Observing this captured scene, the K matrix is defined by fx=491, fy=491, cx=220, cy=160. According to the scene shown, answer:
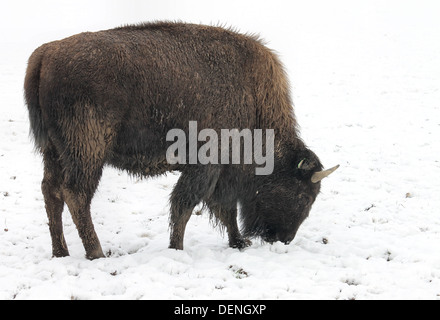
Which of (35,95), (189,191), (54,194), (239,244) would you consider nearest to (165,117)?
(189,191)

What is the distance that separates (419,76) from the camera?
16.3 metres

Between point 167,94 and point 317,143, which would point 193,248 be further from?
point 317,143

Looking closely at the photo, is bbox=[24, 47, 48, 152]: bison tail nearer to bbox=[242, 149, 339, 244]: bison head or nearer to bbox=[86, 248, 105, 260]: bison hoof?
bbox=[86, 248, 105, 260]: bison hoof

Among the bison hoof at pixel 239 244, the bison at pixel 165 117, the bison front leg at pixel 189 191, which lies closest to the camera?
the bison at pixel 165 117

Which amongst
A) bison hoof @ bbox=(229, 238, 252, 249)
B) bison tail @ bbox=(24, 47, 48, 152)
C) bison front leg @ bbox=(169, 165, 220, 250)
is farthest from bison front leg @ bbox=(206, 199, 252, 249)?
bison tail @ bbox=(24, 47, 48, 152)

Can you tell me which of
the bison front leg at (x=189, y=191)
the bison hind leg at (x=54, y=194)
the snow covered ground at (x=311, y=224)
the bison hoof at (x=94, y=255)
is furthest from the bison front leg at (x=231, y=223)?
the bison hind leg at (x=54, y=194)

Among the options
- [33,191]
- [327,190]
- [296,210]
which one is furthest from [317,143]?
[33,191]

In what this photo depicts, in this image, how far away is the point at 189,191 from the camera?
5.49 m

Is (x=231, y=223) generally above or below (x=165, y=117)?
below

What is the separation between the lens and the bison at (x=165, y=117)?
493cm

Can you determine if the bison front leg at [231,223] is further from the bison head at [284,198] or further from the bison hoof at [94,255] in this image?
the bison hoof at [94,255]

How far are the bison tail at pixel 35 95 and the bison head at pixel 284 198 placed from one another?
2518mm

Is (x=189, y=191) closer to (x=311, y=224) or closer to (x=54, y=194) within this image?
(x=54, y=194)

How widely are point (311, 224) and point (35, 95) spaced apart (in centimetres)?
394
